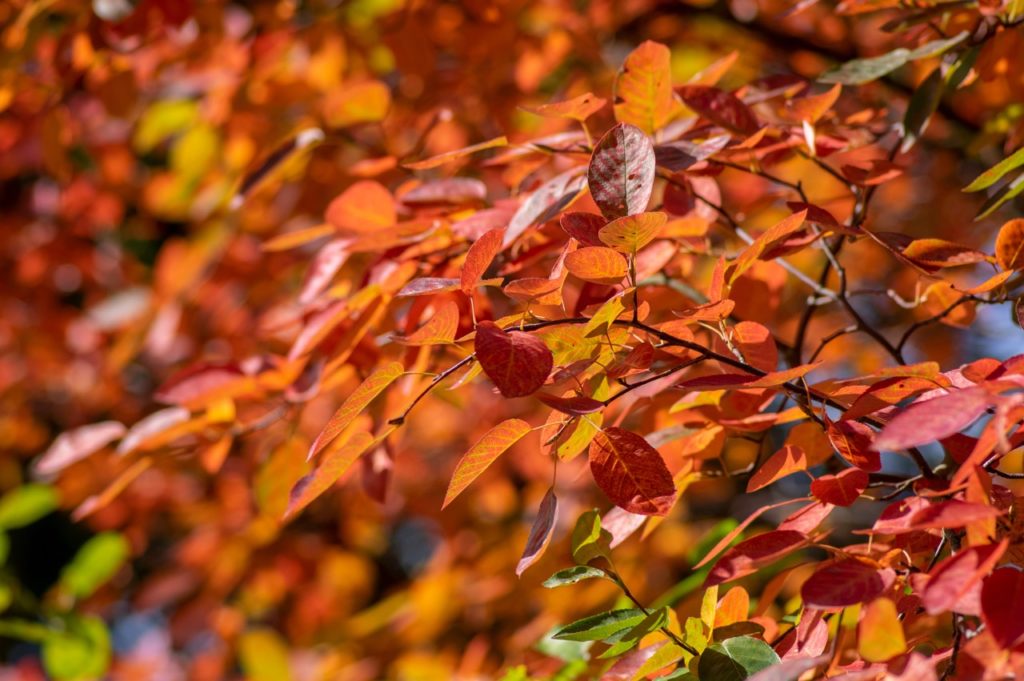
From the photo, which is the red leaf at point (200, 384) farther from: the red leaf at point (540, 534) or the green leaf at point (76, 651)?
the green leaf at point (76, 651)

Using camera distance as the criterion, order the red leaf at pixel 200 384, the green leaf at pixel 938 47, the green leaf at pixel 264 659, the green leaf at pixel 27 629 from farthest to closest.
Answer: the green leaf at pixel 264 659, the green leaf at pixel 27 629, the red leaf at pixel 200 384, the green leaf at pixel 938 47

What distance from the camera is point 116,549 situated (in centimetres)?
139

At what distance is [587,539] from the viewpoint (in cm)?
63

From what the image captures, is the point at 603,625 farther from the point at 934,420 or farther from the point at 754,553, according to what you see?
the point at 934,420

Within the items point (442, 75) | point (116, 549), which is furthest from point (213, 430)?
point (442, 75)

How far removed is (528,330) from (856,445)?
22 centimetres

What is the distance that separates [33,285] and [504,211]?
2.42 metres

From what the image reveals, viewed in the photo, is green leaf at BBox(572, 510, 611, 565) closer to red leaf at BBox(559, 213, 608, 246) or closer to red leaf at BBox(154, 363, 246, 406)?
red leaf at BBox(559, 213, 608, 246)

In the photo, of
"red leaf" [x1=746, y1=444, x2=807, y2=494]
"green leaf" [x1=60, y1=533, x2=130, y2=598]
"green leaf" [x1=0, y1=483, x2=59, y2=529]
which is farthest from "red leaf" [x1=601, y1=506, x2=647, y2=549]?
"green leaf" [x1=0, y1=483, x2=59, y2=529]

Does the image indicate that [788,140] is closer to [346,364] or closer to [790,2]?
[346,364]

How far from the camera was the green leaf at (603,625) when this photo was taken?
628 mm

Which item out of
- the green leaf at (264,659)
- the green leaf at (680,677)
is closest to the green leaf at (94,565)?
the green leaf at (264,659)

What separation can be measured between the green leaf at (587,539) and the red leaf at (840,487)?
142mm

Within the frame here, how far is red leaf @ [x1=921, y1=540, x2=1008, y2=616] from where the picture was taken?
45 cm
